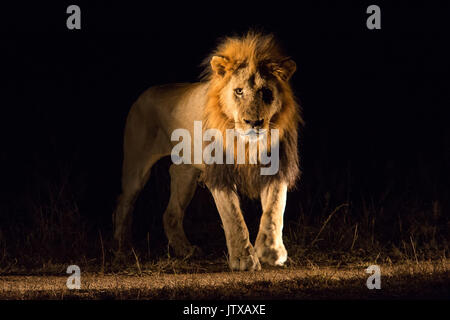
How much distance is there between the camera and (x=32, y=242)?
7484 mm

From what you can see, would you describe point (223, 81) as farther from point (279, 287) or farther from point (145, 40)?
point (145, 40)

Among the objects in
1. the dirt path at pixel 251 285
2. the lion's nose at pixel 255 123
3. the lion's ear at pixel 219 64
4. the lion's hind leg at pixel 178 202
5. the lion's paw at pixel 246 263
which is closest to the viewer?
the dirt path at pixel 251 285

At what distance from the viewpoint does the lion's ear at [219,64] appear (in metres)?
6.49

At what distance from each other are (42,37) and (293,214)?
454cm

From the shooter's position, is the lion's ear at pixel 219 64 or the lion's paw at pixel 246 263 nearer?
the lion's paw at pixel 246 263

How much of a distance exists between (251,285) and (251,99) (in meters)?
1.34

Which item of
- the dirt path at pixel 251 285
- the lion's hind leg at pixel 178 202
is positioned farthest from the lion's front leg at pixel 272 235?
the lion's hind leg at pixel 178 202

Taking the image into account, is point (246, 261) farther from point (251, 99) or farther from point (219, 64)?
point (219, 64)

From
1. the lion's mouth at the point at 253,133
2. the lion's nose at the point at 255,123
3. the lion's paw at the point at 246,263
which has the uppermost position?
the lion's nose at the point at 255,123

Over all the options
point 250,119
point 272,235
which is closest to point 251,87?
point 250,119

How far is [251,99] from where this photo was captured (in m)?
6.27

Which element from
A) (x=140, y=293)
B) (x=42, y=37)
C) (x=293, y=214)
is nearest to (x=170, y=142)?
(x=293, y=214)

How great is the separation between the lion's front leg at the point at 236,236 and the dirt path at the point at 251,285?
0.11 metres

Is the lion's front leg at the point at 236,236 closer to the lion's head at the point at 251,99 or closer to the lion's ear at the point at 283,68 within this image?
the lion's head at the point at 251,99
